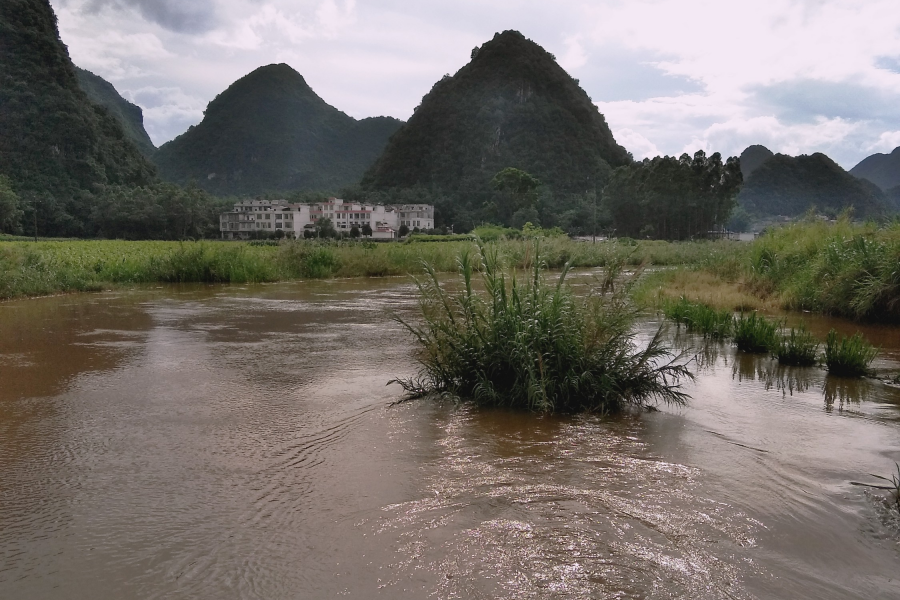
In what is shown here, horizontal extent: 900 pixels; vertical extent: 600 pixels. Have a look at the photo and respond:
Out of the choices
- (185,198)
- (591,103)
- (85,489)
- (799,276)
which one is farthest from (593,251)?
(591,103)

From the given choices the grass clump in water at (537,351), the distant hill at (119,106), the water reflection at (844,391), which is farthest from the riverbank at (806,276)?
the distant hill at (119,106)

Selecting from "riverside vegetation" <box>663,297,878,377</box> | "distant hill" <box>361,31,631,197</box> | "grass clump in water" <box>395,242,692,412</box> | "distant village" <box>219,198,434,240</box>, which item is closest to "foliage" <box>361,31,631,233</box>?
"distant hill" <box>361,31,631,197</box>

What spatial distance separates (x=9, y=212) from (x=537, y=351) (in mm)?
55299

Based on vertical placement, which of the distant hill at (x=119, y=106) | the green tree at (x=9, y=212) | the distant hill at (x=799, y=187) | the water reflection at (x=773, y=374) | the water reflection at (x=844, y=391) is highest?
the distant hill at (x=119, y=106)

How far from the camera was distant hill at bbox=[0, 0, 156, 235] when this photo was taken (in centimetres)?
5926

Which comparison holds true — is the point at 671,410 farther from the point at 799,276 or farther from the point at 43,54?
the point at 43,54

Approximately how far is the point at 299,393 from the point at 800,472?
14.3 ft

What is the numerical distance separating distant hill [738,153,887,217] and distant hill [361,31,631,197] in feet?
74.2

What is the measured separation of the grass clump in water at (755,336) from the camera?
832 centimetres

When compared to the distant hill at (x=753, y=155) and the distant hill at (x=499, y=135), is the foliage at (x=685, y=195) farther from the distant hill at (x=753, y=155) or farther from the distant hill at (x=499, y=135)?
the distant hill at (x=753, y=155)

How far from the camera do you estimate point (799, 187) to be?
81.6 metres

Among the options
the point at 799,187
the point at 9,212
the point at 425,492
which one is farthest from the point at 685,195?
the point at 425,492

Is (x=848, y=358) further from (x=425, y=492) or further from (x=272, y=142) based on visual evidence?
(x=272, y=142)

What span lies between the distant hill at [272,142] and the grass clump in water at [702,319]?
123 m
